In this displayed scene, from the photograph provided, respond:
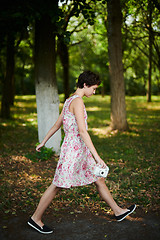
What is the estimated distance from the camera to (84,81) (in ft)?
11.7

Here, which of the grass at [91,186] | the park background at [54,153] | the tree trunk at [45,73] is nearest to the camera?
the park background at [54,153]

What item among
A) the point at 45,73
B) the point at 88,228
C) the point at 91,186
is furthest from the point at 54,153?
the point at 88,228

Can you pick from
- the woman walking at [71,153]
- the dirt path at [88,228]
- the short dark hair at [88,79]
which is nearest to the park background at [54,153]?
the dirt path at [88,228]

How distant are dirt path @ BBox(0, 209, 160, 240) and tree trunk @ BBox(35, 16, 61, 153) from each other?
3.18 metres

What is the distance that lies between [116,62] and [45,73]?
4295 mm

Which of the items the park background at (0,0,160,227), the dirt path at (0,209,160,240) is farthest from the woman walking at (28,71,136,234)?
the park background at (0,0,160,227)

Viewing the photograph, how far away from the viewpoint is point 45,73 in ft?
22.1

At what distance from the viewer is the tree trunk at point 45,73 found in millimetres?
6594

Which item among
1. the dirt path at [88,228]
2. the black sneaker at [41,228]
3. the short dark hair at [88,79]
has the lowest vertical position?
the dirt path at [88,228]

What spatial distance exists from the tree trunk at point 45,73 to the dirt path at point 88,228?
318 cm

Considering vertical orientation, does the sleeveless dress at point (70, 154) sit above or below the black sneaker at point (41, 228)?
above

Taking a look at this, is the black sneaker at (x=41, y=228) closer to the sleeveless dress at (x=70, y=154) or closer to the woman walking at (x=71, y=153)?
the woman walking at (x=71, y=153)

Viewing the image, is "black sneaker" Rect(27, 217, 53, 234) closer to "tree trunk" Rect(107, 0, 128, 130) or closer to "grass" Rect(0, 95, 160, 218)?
"grass" Rect(0, 95, 160, 218)

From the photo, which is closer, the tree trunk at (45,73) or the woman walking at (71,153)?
the woman walking at (71,153)
